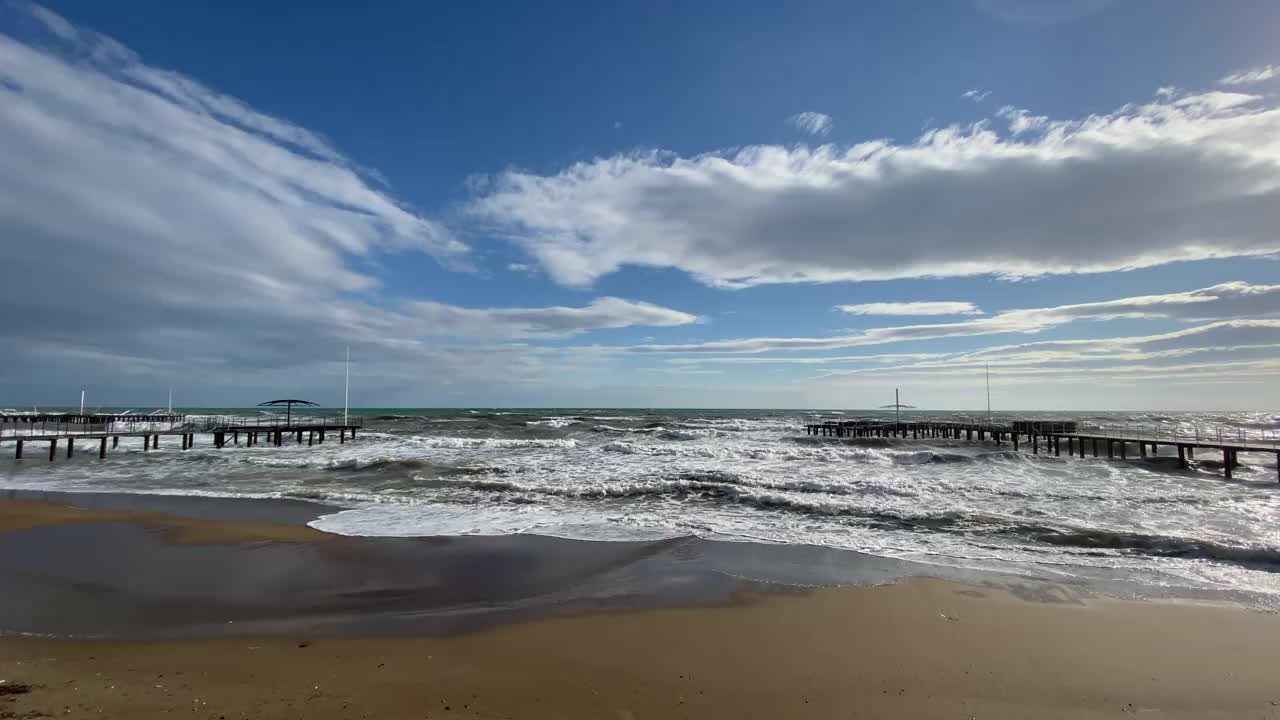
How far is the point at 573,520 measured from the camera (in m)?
11.4

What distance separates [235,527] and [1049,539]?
14489 millimetres

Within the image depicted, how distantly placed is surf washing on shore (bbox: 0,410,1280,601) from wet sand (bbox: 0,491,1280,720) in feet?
7.03

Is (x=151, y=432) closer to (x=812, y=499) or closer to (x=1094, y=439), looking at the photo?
(x=812, y=499)

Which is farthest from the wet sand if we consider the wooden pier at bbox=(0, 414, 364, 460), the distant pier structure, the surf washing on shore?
the distant pier structure

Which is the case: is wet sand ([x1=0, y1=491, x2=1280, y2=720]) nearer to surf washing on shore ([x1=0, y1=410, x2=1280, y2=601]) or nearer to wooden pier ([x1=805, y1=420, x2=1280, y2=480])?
surf washing on shore ([x1=0, y1=410, x2=1280, y2=601])

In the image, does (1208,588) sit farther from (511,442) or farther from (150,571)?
(511,442)

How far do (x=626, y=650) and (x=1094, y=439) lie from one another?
34916 millimetres

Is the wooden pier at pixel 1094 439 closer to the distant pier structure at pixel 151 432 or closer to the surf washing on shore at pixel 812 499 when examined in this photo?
the surf washing on shore at pixel 812 499

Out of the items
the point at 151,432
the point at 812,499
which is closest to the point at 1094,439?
the point at 812,499

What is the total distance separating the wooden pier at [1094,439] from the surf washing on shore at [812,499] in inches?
44.4

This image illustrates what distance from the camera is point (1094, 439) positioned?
99.3 ft

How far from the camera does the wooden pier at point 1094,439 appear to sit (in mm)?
24202

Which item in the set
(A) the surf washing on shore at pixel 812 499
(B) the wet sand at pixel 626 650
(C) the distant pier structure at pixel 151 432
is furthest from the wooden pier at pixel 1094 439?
(C) the distant pier structure at pixel 151 432

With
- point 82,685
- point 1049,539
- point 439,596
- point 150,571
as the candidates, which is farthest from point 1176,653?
point 150,571
